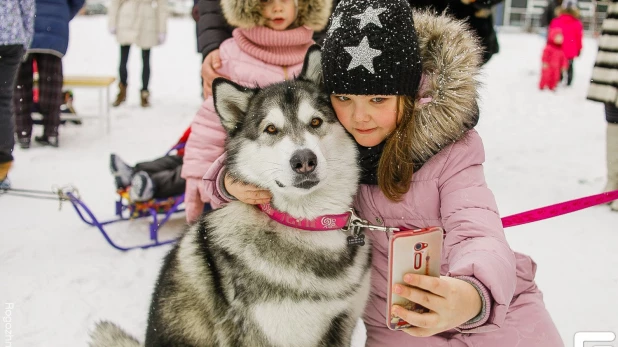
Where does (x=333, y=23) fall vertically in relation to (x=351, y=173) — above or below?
above

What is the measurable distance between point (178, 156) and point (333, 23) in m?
2.74

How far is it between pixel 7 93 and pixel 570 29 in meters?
10.1

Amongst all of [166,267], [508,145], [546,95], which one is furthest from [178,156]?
[546,95]

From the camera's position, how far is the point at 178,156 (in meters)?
4.09

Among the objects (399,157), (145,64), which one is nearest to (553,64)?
(145,64)

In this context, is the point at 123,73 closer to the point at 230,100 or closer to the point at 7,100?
the point at 7,100

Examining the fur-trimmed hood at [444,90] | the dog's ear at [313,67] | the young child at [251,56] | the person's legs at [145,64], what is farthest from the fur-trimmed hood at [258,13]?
the person's legs at [145,64]

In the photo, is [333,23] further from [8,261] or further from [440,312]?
[8,261]

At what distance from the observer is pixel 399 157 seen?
5.31 feet

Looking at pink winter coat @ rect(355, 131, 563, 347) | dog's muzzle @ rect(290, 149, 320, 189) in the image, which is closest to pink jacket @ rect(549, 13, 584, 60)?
pink winter coat @ rect(355, 131, 563, 347)

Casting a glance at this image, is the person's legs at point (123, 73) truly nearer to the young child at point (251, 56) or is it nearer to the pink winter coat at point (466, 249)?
the young child at point (251, 56)

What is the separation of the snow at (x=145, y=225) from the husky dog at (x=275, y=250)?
2.15 feet

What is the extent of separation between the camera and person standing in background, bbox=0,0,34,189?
116 inches

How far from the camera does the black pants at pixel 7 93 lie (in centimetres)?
298
